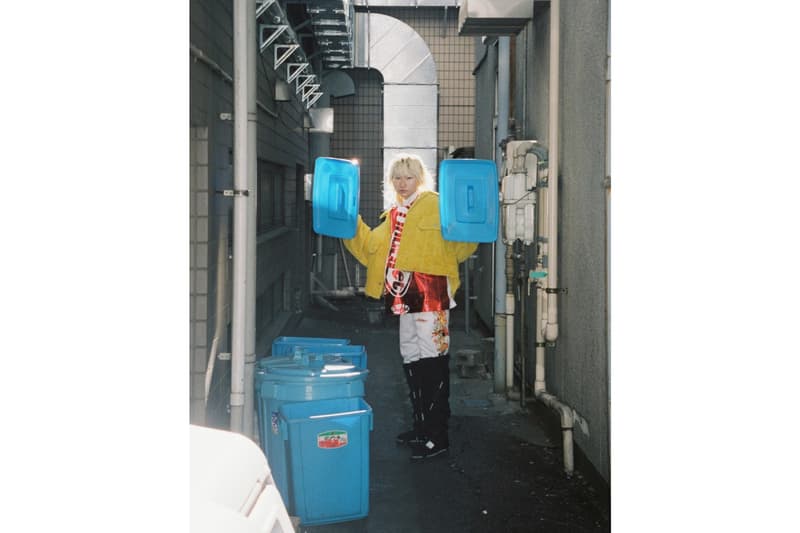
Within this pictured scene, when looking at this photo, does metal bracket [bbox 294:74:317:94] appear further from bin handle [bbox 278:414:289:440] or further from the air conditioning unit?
bin handle [bbox 278:414:289:440]

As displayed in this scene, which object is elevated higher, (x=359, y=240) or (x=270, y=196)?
(x=270, y=196)

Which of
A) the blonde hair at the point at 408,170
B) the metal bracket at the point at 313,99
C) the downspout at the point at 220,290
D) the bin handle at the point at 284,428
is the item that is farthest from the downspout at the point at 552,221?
the metal bracket at the point at 313,99

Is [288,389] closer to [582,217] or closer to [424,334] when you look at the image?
[424,334]

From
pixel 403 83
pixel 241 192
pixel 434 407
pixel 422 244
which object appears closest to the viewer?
pixel 241 192

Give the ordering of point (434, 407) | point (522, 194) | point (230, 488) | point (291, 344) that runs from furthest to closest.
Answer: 1. point (522, 194)
2. point (434, 407)
3. point (291, 344)
4. point (230, 488)

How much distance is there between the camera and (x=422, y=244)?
4.62 meters

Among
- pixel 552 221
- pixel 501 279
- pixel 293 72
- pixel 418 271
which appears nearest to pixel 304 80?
pixel 293 72

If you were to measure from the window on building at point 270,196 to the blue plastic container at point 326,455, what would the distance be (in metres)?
3.81

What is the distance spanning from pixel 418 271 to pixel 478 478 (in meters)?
1.22

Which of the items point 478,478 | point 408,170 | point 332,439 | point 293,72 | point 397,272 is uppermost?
point 293,72

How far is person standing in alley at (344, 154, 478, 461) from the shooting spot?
4.62m

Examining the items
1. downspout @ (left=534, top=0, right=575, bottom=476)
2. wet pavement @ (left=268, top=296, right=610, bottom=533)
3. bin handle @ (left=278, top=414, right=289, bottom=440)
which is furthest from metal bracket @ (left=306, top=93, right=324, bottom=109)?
bin handle @ (left=278, top=414, right=289, bottom=440)

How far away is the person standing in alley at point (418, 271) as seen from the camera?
462 centimetres
